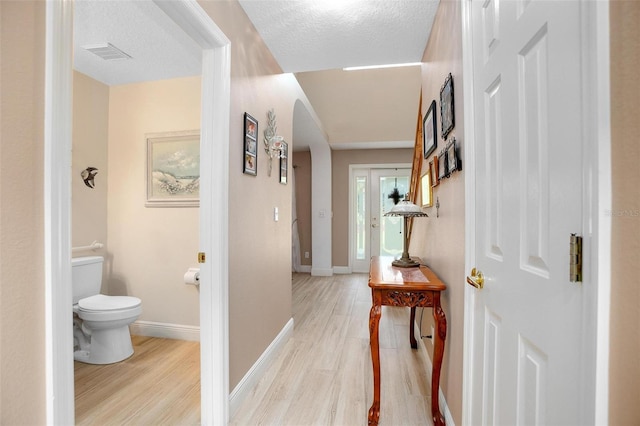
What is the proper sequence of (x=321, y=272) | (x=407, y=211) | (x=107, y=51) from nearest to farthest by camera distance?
(x=407, y=211) < (x=107, y=51) < (x=321, y=272)

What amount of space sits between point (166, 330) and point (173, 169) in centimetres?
149

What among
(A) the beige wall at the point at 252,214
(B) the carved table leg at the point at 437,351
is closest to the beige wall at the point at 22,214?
(A) the beige wall at the point at 252,214

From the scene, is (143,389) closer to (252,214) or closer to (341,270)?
(252,214)

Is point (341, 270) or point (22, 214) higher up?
point (22, 214)

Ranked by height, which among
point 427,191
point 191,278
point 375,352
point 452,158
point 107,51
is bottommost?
point 375,352

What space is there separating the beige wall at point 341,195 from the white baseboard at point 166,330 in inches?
140

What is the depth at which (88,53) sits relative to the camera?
7.64 feet

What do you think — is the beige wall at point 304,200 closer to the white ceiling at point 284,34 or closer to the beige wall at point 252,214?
the beige wall at point 252,214

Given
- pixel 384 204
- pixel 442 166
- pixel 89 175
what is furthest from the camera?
pixel 384 204

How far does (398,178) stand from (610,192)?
5508mm

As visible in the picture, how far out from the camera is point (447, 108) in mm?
1564

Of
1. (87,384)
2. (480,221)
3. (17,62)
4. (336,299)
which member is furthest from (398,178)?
(17,62)

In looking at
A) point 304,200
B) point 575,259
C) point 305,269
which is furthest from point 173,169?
point 305,269

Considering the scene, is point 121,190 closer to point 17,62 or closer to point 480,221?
point 17,62
